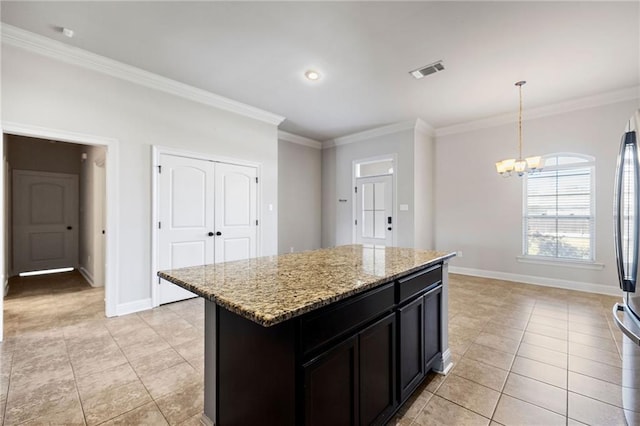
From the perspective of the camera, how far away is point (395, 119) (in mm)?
5312

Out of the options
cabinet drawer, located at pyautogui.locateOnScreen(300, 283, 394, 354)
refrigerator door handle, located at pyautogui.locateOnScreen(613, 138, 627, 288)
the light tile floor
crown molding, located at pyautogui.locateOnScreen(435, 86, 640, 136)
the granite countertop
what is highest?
crown molding, located at pyautogui.locateOnScreen(435, 86, 640, 136)

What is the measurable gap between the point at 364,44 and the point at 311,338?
292 cm

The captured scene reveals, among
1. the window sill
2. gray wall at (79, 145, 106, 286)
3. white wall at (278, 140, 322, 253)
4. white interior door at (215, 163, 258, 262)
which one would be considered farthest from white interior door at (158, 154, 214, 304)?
the window sill

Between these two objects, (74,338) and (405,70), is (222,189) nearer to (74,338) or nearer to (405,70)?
(74,338)

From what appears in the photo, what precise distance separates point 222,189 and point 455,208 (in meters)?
4.41

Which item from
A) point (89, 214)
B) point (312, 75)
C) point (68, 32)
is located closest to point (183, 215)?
point (68, 32)

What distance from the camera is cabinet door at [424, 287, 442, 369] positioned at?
6.47 feet

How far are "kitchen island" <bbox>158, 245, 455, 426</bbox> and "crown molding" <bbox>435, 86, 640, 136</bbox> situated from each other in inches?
174

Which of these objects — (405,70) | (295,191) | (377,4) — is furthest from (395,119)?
(377,4)

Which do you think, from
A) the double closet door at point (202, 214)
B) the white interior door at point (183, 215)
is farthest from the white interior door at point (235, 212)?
the white interior door at point (183, 215)

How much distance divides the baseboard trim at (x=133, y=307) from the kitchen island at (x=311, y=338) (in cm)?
246

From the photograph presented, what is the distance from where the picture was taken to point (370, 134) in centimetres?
607

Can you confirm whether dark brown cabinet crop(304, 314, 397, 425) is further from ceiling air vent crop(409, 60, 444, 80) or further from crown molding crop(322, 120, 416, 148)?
crown molding crop(322, 120, 416, 148)

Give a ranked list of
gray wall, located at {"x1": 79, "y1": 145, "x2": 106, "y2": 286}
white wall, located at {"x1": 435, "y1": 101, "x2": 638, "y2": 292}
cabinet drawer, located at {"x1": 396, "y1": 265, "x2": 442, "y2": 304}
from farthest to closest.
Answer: gray wall, located at {"x1": 79, "y1": 145, "x2": 106, "y2": 286} → white wall, located at {"x1": 435, "y1": 101, "x2": 638, "y2": 292} → cabinet drawer, located at {"x1": 396, "y1": 265, "x2": 442, "y2": 304}
